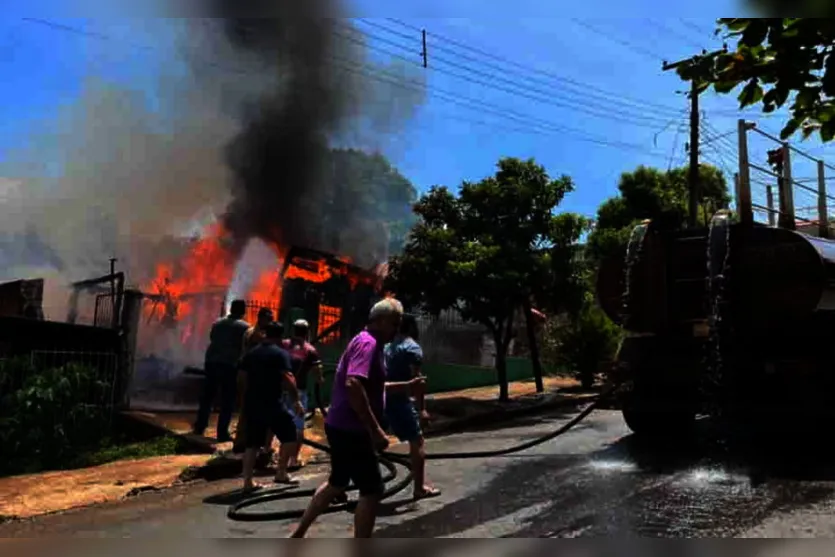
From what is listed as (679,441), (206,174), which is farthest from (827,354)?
(206,174)

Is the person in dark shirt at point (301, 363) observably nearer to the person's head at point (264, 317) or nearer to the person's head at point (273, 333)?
the person's head at point (264, 317)

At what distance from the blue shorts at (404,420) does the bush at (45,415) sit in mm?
4381

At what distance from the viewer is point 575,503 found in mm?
5461

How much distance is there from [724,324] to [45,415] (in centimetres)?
731

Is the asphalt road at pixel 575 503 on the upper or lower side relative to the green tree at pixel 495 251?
lower

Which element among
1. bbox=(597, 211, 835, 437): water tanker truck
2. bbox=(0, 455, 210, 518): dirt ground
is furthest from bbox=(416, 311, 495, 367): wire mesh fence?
bbox=(0, 455, 210, 518): dirt ground

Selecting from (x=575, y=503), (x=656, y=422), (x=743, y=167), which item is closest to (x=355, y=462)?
(x=575, y=503)

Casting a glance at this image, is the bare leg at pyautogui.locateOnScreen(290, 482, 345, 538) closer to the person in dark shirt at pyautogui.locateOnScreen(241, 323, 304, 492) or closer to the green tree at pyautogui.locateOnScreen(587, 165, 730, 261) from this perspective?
the person in dark shirt at pyautogui.locateOnScreen(241, 323, 304, 492)

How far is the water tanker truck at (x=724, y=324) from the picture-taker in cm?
688

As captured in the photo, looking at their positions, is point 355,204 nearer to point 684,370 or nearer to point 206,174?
point 206,174

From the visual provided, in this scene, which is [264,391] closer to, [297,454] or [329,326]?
[297,454]

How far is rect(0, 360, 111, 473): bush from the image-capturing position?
7.70 metres

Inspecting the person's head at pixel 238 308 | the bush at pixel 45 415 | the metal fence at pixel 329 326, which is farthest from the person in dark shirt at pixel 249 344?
the metal fence at pixel 329 326

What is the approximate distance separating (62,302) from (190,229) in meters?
3.55
